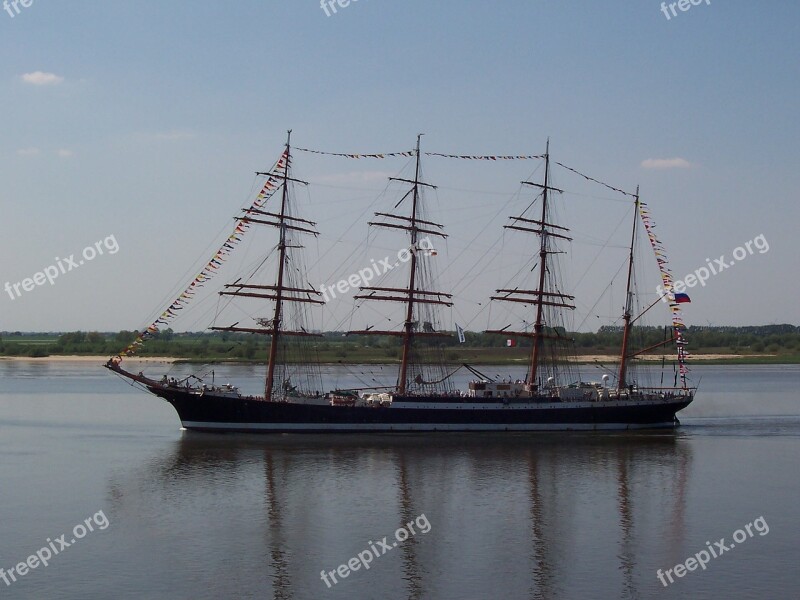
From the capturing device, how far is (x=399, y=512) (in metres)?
41.9

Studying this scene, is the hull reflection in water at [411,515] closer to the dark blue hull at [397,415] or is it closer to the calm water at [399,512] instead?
the calm water at [399,512]

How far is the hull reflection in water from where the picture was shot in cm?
3173

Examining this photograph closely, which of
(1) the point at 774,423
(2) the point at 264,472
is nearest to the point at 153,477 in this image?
(2) the point at 264,472

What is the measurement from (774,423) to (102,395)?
67885mm

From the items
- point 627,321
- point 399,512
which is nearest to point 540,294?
point 627,321

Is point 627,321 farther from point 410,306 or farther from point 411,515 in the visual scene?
point 411,515

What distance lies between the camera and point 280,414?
67.1 metres

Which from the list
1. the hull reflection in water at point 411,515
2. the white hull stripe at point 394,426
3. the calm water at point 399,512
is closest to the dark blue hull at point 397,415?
the white hull stripe at point 394,426

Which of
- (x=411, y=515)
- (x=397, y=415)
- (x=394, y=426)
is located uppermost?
(x=397, y=415)

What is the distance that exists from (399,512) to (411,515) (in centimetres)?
83

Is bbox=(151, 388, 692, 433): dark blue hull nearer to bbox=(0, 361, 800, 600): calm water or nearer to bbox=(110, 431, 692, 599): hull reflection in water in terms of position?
bbox=(0, 361, 800, 600): calm water

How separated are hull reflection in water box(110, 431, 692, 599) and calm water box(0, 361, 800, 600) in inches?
5.1

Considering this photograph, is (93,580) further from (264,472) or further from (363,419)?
(363,419)

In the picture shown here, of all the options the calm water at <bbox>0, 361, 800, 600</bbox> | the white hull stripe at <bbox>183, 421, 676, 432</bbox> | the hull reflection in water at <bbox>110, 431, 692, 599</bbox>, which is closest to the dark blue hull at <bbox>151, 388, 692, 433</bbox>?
the white hull stripe at <bbox>183, 421, 676, 432</bbox>
